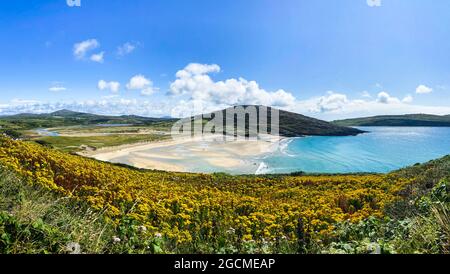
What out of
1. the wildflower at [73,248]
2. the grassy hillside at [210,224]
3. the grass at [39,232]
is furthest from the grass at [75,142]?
the wildflower at [73,248]

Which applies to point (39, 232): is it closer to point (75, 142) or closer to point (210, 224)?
point (210, 224)

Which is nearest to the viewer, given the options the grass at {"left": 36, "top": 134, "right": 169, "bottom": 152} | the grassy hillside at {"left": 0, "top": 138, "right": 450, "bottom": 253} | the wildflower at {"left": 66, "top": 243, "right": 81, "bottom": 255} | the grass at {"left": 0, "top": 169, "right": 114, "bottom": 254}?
the grass at {"left": 0, "top": 169, "right": 114, "bottom": 254}

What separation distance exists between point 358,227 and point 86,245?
14.1 ft

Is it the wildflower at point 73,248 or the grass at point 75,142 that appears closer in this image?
the wildflower at point 73,248

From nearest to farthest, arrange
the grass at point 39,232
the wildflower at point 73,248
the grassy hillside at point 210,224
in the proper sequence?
the grass at point 39,232, the wildflower at point 73,248, the grassy hillside at point 210,224

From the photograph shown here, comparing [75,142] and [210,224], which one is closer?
[210,224]

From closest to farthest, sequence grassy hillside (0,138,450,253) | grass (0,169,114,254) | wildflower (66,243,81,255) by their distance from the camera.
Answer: grass (0,169,114,254), wildflower (66,243,81,255), grassy hillside (0,138,450,253)

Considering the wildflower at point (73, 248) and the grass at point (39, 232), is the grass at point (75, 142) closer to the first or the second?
the grass at point (39, 232)

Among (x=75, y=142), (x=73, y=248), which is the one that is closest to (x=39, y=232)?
(x=73, y=248)

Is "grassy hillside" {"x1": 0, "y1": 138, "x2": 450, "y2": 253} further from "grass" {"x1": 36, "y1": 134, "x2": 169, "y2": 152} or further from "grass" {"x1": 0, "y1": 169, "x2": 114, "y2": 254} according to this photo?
"grass" {"x1": 36, "y1": 134, "x2": 169, "y2": 152}

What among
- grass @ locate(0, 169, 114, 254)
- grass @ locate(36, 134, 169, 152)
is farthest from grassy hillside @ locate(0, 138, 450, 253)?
grass @ locate(36, 134, 169, 152)
